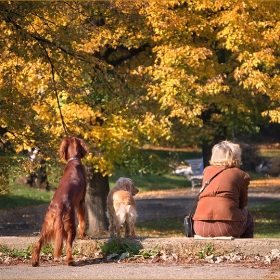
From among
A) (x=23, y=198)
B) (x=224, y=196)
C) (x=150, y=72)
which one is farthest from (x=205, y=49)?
(x=23, y=198)

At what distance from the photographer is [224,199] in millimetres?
8414

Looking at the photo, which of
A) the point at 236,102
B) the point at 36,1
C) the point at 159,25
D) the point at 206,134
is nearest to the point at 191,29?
the point at 159,25

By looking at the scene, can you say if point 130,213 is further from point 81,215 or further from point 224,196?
point 224,196

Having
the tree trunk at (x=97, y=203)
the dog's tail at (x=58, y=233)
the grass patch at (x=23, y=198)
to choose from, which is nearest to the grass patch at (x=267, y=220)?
the tree trunk at (x=97, y=203)

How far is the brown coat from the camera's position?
8.40 m

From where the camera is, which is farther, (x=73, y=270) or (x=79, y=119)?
(x=79, y=119)

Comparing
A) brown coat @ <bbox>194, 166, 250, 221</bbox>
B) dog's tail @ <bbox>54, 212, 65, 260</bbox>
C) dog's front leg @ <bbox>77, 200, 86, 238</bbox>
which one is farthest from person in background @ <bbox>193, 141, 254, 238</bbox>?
dog's tail @ <bbox>54, 212, 65, 260</bbox>

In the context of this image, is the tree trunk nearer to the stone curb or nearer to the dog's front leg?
the dog's front leg

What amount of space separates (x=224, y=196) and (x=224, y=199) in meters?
0.03

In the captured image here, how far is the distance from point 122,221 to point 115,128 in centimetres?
822

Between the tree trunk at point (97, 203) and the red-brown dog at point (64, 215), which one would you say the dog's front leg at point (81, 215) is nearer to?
the red-brown dog at point (64, 215)

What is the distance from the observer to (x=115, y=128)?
1694 cm

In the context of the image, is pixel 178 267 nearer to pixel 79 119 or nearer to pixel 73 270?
pixel 73 270

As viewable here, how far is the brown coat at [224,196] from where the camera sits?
8.40 meters
